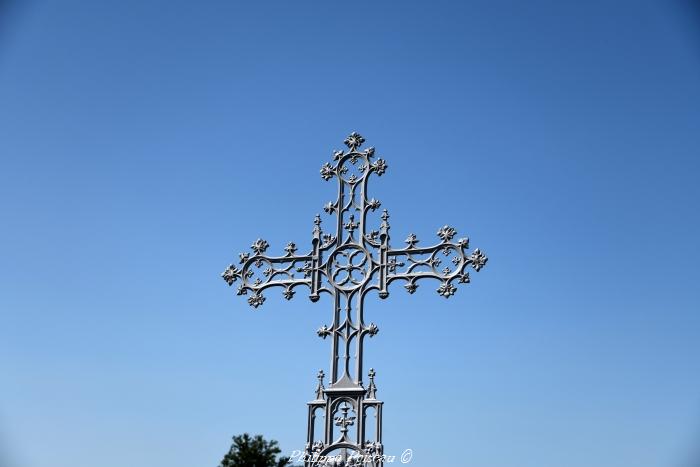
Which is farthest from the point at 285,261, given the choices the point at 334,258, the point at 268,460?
the point at 268,460

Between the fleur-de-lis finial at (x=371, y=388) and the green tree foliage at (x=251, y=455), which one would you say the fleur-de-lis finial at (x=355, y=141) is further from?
the green tree foliage at (x=251, y=455)

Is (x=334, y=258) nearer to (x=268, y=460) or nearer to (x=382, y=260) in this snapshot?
(x=382, y=260)

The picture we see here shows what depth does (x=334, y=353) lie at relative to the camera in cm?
1084

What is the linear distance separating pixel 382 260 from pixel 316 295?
1.10 meters

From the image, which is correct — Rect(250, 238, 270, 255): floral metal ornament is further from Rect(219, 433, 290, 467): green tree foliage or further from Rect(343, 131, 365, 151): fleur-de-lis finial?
Rect(219, 433, 290, 467): green tree foliage

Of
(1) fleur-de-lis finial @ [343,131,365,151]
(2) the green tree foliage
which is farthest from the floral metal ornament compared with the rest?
(2) the green tree foliage

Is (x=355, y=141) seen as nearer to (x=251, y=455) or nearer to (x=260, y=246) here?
(x=260, y=246)

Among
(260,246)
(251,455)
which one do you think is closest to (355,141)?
(260,246)

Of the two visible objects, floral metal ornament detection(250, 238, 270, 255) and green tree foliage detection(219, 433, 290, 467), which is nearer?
floral metal ornament detection(250, 238, 270, 255)

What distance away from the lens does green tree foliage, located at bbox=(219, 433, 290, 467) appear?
27.8 metres

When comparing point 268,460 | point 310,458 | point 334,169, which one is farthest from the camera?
point 268,460

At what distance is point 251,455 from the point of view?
2802 cm

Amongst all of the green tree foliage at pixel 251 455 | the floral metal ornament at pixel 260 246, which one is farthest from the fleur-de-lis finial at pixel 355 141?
the green tree foliage at pixel 251 455

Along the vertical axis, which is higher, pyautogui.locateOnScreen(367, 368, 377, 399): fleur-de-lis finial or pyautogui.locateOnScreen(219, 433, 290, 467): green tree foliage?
pyautogui.locateOnScreen(219, 433, 290, 467): green tree foliage
